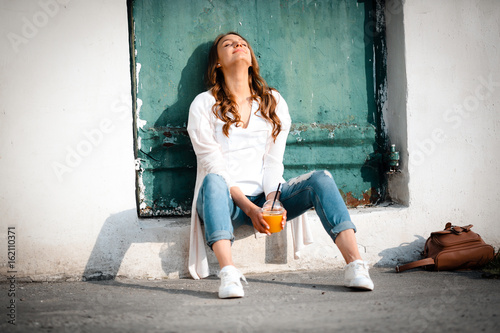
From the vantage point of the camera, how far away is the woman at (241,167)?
2.64m

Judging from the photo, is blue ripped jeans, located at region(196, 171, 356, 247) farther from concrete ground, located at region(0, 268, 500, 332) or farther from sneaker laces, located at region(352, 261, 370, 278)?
concrete ground, located at region(0, 268, 500, 332)

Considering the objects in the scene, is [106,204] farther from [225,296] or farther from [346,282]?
[346,282]

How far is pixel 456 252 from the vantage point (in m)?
3.08

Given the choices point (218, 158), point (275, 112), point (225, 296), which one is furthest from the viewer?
point (275, 112)

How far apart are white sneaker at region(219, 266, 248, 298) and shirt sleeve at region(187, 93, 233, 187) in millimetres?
584

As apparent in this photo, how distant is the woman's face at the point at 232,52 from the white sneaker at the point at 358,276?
1.51 meters

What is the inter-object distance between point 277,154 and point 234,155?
0.29 m

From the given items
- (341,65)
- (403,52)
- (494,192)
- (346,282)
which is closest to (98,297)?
(346,282)

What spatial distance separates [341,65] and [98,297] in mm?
2361

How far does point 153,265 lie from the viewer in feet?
10.0

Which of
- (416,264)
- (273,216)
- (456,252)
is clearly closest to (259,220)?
(273,216)

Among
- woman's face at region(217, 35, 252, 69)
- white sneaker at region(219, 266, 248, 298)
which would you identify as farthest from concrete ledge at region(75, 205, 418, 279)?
woman's face at region(217, 35, 252, 69)

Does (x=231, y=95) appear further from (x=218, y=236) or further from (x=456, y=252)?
(x=456, y=252)

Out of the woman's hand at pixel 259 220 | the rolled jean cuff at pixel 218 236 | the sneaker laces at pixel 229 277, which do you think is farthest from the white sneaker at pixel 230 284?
the woman's hand at pixel 259 220
